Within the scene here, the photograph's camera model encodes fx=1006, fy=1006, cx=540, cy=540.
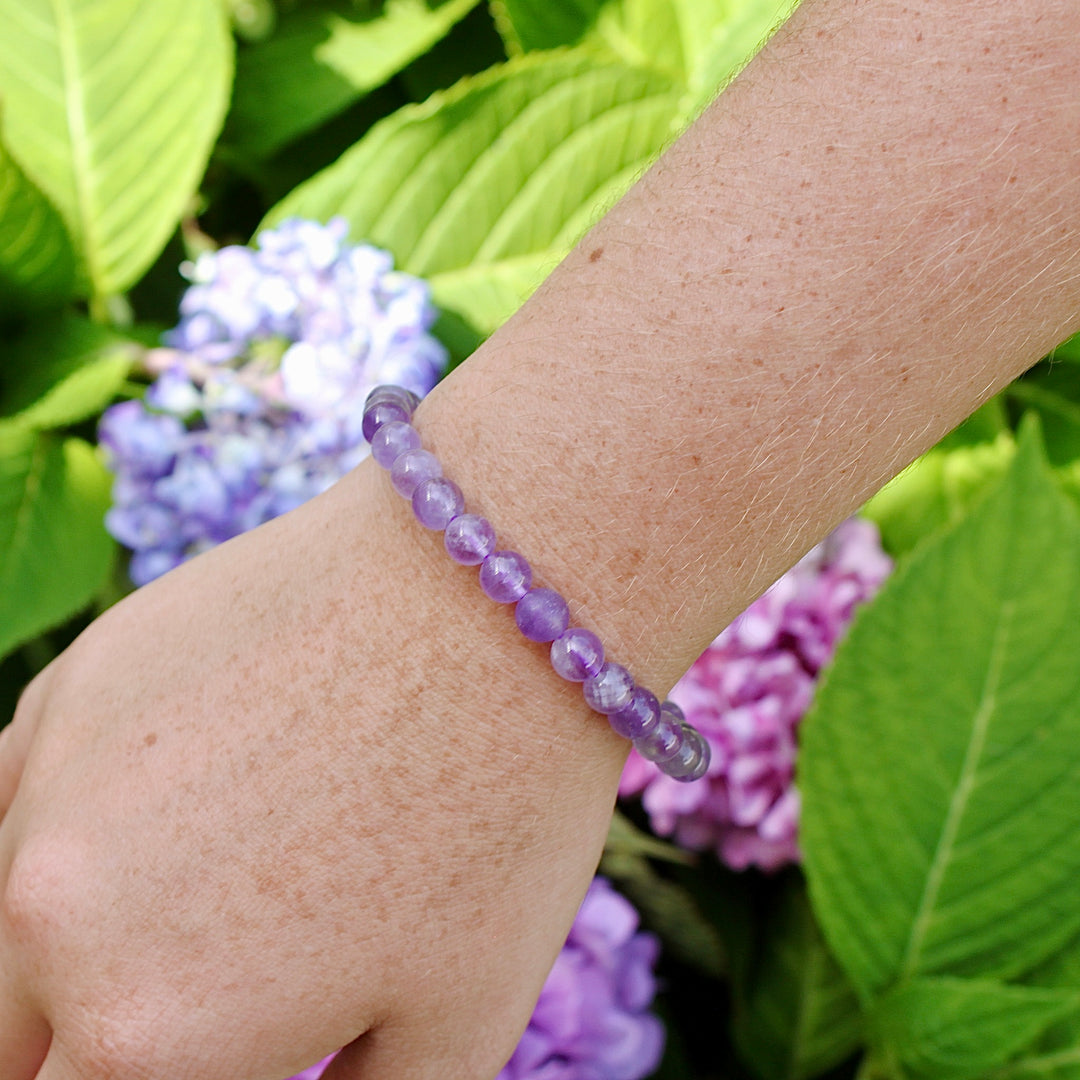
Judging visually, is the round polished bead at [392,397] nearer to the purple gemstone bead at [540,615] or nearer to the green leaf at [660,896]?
the purple gemstone bead at [540,615]

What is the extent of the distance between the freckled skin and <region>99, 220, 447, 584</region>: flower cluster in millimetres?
265

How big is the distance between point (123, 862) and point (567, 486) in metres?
0.30

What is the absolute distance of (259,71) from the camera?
107 centimetres

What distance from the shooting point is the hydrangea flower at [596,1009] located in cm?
77

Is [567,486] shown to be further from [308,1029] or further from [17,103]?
[17,103]

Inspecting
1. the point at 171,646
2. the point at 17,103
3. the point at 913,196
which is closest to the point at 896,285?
the point at 913,196

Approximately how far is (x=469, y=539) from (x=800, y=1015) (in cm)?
73

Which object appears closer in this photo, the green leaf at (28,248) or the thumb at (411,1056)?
the thumb at (411,1056)

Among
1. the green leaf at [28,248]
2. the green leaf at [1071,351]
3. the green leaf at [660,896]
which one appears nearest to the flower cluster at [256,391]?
the green leaf at [28,248]

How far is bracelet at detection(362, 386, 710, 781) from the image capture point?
0.51m

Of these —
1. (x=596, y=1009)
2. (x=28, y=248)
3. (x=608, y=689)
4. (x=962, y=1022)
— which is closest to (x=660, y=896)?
(x=596, y=1009)

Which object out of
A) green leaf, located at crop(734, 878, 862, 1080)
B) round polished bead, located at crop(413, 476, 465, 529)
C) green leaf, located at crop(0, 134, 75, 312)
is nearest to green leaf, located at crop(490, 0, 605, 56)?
green leaf, located at crop(0, 134, 75, 312)

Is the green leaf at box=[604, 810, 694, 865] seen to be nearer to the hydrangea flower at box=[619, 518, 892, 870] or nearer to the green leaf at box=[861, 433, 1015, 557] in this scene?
the hydrangea flower at box=[619, 518, 892, 870]

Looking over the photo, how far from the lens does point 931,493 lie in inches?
41.0
